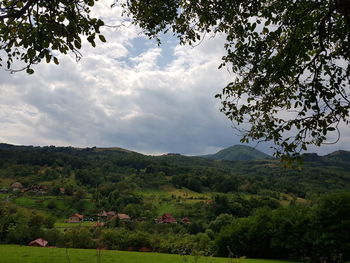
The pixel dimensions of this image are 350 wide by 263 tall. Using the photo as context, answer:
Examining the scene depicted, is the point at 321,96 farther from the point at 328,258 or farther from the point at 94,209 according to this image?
the point at 94,209

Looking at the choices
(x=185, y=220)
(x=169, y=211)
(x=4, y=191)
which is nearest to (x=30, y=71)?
(x=185, y=220)

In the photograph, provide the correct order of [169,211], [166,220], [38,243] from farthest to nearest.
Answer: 1. [169,211]
2. [166,220]
3. [38,243]

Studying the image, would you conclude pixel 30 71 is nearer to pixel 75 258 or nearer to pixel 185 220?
pixel 75 258

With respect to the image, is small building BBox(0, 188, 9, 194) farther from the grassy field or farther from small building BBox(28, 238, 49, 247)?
the grassy field

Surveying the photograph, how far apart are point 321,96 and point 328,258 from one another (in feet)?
121

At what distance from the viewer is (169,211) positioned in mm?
103500

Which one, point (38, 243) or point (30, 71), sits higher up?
point (30, 71)

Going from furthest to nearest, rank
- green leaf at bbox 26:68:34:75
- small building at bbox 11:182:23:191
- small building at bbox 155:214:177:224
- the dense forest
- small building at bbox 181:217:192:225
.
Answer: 1. small building at bbox 11:182:23:191
2. small building at bbox 181:217:192:225
3. small building at bbox 155:214:177:224
4. the dense forest
5. green leaf at bbox 26:68:34:75

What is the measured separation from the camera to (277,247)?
41375 millimetres

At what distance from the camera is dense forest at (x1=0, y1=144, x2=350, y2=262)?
3784 cm

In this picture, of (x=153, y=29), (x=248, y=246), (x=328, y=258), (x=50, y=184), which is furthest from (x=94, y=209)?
(x=153, y=29)

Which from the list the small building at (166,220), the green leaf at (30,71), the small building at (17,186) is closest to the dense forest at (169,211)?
the small building at (17,186)

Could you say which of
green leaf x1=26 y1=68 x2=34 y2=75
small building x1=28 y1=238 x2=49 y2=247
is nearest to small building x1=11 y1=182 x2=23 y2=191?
small building x1=28 y1=238 x2=49 y2=247

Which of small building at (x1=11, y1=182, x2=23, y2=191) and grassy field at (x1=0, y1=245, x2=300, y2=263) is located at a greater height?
small building at (x1=11, y1=182, x2=23, y2=191)
